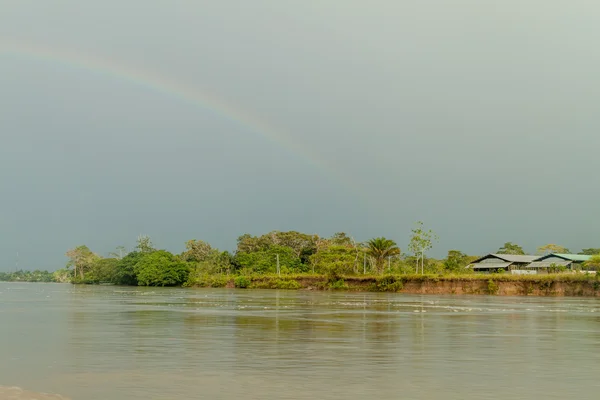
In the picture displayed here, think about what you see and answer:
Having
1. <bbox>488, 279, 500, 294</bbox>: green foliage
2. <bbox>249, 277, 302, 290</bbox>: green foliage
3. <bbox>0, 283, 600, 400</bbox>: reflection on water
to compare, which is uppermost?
<bbox>0, 283, 600, 400</bbox>: reflection on water

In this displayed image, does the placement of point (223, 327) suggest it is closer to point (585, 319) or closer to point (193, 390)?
point (193, 390)

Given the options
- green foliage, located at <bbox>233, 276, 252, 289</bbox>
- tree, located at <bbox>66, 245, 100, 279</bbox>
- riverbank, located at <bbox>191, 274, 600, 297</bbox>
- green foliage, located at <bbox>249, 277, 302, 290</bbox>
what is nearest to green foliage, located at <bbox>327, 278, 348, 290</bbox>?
riverbank, located at <bbox>191, 274, 600, 297</bbox>

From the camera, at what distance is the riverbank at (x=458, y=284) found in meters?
71.8

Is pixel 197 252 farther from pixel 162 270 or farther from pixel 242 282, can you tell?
pixel 242 282

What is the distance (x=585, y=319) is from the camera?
3303 centimetres

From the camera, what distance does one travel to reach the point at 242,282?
111m

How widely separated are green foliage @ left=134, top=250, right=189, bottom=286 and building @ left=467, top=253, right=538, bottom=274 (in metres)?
53.9

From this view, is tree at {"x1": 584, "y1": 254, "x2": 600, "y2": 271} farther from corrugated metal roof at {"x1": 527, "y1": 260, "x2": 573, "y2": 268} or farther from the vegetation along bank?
corrugated metal roof at {"x1": 527, "y1": 260, "x2": 573, "y2": 268}

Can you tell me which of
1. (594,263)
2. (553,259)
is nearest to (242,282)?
(553,259)

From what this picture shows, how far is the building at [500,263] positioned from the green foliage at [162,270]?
53.9 m

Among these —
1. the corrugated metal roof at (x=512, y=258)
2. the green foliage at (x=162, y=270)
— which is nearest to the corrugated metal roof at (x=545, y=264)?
the corrugated metal roof at (x=512, y=258)

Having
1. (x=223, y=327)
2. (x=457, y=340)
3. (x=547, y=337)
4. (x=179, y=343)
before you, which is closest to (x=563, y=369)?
(x=457, y=340)

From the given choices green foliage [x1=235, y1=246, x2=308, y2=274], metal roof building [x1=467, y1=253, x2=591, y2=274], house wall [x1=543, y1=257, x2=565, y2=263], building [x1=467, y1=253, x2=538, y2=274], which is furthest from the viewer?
green foliage [x1=235, y1=246, x2=308, y2=274]

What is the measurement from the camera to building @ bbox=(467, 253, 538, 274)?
108 m
